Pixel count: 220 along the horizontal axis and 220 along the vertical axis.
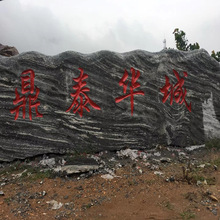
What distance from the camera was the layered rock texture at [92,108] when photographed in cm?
557

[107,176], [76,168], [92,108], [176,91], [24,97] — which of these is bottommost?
[107,176]

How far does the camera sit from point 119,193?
4.10 m

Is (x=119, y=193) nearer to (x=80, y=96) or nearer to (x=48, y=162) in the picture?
(x=48, y=162)

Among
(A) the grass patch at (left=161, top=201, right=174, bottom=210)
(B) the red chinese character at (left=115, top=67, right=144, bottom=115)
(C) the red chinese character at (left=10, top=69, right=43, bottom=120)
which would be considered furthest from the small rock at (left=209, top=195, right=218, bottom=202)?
(C) the red chinese character at (left=10, top=69, right=43, bottom=120)

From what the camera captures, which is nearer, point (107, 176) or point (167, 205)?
point (167, 205)

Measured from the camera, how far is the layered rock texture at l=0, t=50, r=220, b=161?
5566 millimetres

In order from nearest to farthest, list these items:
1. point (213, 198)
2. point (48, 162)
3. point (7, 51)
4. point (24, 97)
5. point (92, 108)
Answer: point (213, 198) → point (48, 162) → point (24, 97) → point (92, 108) → point (7, 51)

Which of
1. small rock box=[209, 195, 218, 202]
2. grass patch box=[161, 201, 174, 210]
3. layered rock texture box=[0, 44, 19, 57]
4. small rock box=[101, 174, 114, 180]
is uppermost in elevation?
layered rock texture box=[0, 44, 19, 57]

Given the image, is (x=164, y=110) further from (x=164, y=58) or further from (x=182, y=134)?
(x=164, y=58)

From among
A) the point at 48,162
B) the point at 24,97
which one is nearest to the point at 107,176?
the point at 48,162

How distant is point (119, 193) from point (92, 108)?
2.41 metres

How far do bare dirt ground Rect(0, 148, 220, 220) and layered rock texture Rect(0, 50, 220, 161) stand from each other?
72 cm

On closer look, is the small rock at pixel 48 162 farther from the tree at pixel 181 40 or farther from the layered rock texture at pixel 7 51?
the tree at pixel 181 40

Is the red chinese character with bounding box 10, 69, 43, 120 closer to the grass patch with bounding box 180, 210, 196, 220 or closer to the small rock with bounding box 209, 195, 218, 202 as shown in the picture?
the grass patch with bounding box 180, 210, 196, 220
